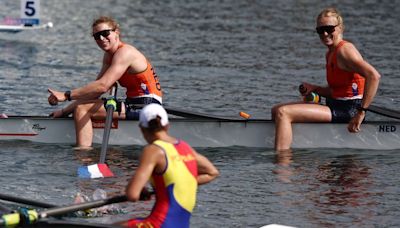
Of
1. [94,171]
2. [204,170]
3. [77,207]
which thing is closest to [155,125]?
[204,170]

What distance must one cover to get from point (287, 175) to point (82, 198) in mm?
3513

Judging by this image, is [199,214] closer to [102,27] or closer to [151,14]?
[102,27]

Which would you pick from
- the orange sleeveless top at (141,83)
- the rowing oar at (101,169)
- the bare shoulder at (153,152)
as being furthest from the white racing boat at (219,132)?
the bare shoulder at (153,152)

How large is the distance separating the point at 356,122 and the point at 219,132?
211 cm

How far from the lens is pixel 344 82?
16328 mm

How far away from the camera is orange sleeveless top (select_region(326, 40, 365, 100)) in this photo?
1620cm

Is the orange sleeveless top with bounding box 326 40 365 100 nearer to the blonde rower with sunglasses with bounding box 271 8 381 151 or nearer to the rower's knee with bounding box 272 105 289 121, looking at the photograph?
the blonde rower with sunglasses with bounding box 271 8 381 151

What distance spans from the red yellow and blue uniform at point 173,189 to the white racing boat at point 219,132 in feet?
22.2

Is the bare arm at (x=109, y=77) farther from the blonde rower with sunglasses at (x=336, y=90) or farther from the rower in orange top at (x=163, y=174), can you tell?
the rower in orange top at (x=163, y=174)

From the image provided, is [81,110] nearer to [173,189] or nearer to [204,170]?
[204,170]

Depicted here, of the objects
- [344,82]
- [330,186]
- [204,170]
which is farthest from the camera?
[344,82]

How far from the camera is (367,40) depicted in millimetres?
35656

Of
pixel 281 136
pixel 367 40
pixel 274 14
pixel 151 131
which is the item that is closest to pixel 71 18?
pixel 274 14

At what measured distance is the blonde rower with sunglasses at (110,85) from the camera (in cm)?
1581
